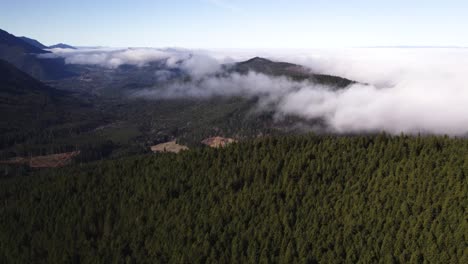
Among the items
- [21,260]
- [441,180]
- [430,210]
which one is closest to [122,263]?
[21,260]

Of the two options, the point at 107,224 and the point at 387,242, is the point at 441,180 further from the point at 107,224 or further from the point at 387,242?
the point at 107,224

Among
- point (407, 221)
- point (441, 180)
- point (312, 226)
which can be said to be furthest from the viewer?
point (441, 180)

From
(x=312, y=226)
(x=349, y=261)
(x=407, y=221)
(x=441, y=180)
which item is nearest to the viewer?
(x=349, y=261)

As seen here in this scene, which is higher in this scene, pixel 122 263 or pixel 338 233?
pixel 338 233

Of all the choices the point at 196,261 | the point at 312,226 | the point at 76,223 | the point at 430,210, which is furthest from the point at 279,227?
the point at 76,223

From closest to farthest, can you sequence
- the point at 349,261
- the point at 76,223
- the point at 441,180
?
the point at 349,261
the point at 441,180
the point at 76,223

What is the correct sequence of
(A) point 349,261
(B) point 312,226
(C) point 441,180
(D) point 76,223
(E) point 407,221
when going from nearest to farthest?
(A) point 349,261 < (E) point 407,221 < (B) point 312,226 < (C) point 441,180 < (D) point 76,223

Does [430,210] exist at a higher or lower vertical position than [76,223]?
higher

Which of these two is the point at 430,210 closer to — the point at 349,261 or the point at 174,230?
the point at 349,261

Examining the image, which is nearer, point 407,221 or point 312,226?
point 407,221

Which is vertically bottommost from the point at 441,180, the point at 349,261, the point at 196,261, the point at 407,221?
the point at 196,261
